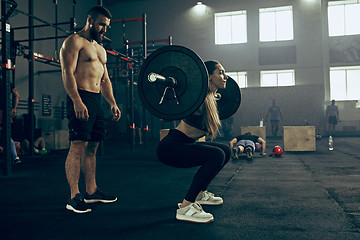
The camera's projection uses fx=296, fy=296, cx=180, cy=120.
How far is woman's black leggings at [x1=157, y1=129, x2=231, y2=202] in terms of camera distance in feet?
5.76

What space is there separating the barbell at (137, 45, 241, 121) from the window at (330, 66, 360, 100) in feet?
38.0

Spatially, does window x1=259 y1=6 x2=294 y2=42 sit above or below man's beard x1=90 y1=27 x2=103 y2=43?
above

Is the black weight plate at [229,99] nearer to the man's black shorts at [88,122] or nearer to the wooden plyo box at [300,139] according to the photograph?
the man's black shorts at [88,122]

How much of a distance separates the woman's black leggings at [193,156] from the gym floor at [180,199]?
25cm

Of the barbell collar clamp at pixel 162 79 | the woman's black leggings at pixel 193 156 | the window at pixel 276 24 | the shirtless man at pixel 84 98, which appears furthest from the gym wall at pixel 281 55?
the barbell collar clamp at pixel 162 79

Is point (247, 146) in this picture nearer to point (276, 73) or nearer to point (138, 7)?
point (276, 73)

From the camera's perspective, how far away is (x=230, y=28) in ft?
40.7

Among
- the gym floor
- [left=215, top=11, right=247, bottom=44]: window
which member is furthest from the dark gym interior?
[left=215, top=11, right=247, bottom=44]: window

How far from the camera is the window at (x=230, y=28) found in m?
12.3

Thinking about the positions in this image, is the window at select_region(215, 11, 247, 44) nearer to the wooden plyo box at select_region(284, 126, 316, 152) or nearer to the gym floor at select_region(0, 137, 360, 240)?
the wooden plyo box at select_region(284, 126, 316, 152)

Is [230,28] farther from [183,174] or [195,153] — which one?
[195,153]

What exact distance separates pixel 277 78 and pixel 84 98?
36.8ft

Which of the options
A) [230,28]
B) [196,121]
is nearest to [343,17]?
[230,28]

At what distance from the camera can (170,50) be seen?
1.69m
